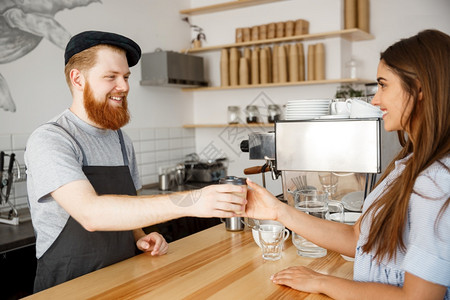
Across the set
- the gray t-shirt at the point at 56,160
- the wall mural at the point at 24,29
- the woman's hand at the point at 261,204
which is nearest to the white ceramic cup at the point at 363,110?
the woman's hand at the point at 261,204

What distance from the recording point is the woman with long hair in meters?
1.02

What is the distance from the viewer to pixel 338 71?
13.4 ft

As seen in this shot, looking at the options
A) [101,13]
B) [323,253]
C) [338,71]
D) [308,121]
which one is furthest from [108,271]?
[338,71]

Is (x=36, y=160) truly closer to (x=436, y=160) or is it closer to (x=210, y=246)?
(x=210, y=246)

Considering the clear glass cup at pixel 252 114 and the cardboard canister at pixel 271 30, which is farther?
the clear glass cup at pixel 252 114

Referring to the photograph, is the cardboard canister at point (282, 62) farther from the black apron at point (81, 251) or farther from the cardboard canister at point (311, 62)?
the black apron at point (81, 251)

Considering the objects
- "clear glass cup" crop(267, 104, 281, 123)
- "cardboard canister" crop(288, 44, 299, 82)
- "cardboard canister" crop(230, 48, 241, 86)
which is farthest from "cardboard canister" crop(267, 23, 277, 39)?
"clear glass cup" crop(267, 104, 281, 123)

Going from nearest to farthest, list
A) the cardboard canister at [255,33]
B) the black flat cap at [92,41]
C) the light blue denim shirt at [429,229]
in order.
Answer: the light blue denim shirt at [429,229] → the black flat cap at [92,41] → the cardboard canister at [255,33]

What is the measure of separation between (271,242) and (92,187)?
2.17 feet

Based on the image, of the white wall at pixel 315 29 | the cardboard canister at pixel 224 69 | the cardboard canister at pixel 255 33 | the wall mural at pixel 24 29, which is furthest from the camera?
the cardboard canister at pixel 224 69

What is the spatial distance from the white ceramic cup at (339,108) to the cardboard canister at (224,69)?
2.60 metres

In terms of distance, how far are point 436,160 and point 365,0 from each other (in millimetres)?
3338

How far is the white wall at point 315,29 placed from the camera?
3.98m

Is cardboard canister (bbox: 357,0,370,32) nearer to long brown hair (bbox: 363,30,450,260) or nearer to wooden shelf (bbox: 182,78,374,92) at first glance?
wooden shelf (bbox: 182,78,374,92)
